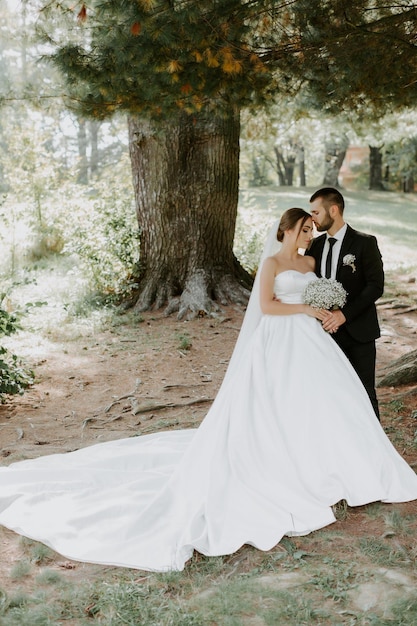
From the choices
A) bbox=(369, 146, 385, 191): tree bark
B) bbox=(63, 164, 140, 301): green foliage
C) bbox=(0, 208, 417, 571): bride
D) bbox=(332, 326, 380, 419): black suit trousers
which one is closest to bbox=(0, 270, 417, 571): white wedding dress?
bbox=(0, 208, 417, 571): bride

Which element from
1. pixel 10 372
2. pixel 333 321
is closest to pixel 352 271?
pixel 333 321

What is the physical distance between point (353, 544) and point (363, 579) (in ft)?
1.20

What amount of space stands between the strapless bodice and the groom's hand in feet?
0.74

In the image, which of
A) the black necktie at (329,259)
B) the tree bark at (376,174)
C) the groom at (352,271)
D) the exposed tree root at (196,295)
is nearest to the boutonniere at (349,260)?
the groom at (352,271)

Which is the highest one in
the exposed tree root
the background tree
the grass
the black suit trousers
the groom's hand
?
the background tree

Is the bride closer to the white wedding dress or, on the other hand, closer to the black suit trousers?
the white wedding dress

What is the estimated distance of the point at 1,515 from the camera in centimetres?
401

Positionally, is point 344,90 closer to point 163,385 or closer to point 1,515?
point 163,385

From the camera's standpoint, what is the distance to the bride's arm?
170 inches

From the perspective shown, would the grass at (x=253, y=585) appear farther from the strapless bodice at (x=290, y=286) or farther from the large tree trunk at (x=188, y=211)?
the large tree trunk at (x=188, y=211)

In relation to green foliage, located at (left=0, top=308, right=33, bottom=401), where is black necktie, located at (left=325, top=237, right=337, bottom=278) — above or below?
above

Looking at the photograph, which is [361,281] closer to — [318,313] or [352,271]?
[352,271]

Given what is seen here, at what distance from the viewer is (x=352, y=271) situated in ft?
15.3

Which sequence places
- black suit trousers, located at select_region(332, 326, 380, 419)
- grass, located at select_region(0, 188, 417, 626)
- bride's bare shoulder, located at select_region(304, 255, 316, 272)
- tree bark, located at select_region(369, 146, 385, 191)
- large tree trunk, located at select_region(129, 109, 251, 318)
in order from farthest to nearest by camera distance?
tree bark, located at select_region(369, 146, 385, 191), large tree trunk, located at select_region(129, 109, 251, 318), black suit trousers, located at select_region(332, 326, 380, 419), bride's bare shoulder, located at select_region(304, 255, 316, 272), grass, located at select_region(0, 188, 417, 626)
